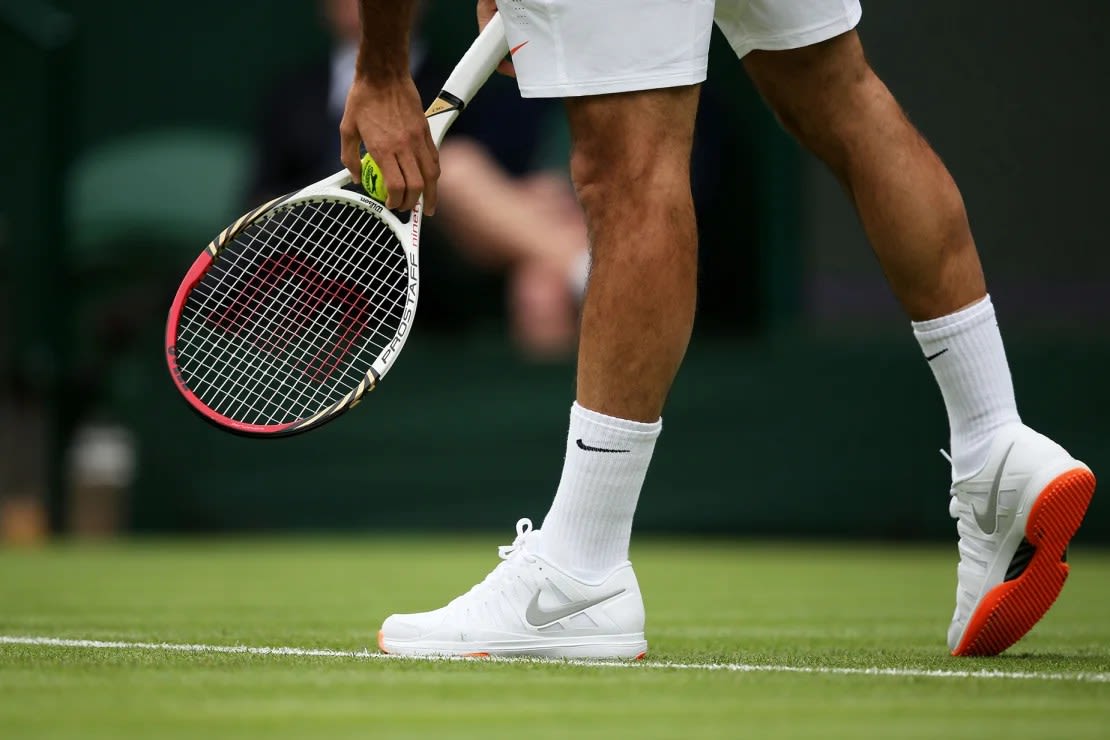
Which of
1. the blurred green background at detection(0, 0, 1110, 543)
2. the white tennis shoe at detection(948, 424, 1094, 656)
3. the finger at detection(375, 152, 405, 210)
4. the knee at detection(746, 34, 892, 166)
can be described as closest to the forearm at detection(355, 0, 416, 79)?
the finger at detection(375, 152, 405, 210)

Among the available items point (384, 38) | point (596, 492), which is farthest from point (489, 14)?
point (596, 492)

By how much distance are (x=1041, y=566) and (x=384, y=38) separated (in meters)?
1.15

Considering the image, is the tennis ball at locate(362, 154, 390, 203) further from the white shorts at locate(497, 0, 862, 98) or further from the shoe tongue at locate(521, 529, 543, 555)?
the shoe tongue at locate(521, 529, 543, 555)

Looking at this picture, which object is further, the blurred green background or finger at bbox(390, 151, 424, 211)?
the blurred green background

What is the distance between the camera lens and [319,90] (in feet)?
22.7

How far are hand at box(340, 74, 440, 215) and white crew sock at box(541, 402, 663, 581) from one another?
41cm

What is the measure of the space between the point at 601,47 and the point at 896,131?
49cm

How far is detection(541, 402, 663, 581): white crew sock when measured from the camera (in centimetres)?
238

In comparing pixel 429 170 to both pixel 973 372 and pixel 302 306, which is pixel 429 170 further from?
pixel 302 306

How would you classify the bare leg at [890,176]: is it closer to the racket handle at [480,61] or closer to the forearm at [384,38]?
the racket handle at [480,61]

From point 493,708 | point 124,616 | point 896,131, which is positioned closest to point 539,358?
point 124,616

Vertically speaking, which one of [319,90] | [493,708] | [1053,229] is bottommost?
[493,708]

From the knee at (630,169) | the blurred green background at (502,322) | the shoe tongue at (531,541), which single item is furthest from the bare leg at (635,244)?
the blurred green background at (502,322)

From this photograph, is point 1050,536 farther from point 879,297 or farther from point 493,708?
point 879,297
